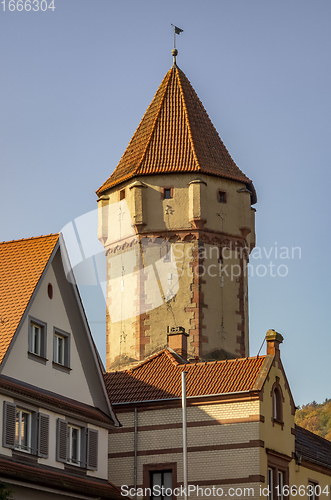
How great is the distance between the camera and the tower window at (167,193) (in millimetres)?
47219

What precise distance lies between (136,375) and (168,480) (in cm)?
447

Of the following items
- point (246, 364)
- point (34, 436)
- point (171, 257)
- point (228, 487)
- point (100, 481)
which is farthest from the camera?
point (171, 257)

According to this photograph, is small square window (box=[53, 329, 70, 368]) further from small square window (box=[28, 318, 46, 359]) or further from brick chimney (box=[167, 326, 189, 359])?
brick chimney (box=[167, 326, 189, 359])

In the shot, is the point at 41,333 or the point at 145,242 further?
the point at 145,242

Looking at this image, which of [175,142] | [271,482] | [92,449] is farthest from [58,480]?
[175,142]

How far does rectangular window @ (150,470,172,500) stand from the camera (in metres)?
32.3

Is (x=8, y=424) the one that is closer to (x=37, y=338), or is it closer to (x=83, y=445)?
(x=37, y=338)

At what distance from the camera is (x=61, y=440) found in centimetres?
2662

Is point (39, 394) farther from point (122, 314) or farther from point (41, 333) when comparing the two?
point (122, 314)

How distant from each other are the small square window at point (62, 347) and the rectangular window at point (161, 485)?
6.92 metres

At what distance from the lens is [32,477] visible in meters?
23.9

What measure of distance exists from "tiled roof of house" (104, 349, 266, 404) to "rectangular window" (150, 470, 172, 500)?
2518 millimetres

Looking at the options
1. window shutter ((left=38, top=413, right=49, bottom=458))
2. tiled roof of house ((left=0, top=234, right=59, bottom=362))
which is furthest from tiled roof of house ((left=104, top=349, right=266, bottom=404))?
tiled roof of house ((left=0, top=234, right=59, bottom=362))

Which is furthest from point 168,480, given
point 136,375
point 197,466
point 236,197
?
point 236,197
